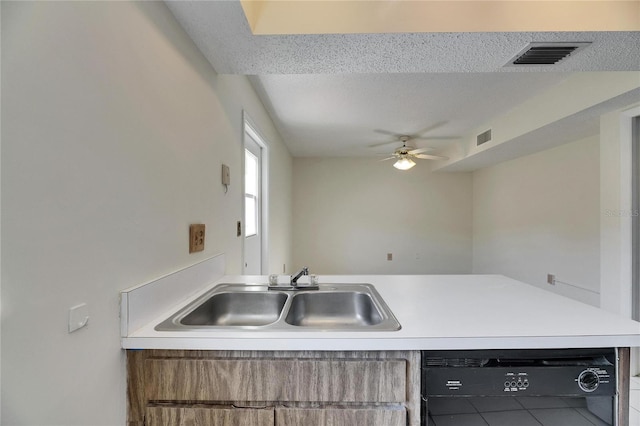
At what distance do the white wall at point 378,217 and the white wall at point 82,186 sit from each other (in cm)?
405

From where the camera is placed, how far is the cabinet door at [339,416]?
85 centimetres

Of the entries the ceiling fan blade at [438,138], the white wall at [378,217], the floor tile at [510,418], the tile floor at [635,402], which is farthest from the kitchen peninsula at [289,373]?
the white wall at [378,217]

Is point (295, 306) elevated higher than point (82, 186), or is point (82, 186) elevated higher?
point (82, 186)

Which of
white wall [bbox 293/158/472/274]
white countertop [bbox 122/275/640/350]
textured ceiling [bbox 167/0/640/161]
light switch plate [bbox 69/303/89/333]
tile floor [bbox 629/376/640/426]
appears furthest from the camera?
white wall [bbox 293/158/472/274]

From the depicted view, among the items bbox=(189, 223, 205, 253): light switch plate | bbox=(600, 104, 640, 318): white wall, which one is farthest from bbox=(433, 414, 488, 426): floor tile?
bbox=(600, 104, 640, 318): white wall

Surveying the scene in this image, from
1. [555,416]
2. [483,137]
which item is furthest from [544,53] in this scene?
[483,137]

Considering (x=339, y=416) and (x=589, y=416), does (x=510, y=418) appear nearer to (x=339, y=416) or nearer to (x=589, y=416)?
(x=589, y=416)

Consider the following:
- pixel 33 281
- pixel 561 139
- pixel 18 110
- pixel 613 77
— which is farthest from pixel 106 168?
pixel 561 139

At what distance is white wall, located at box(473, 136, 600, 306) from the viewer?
2939mm

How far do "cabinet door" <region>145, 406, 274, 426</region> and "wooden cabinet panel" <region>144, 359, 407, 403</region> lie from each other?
33 mm

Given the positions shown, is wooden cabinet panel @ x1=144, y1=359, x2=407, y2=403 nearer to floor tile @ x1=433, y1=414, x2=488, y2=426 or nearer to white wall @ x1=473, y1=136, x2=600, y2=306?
floor tile @ x1=433, y1=414, x2=488, y2=426

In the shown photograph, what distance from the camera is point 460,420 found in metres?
0.85

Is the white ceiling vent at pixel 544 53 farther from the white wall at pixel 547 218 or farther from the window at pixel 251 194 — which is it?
the white wall at pixel 547 218

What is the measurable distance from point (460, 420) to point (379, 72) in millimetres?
1661
